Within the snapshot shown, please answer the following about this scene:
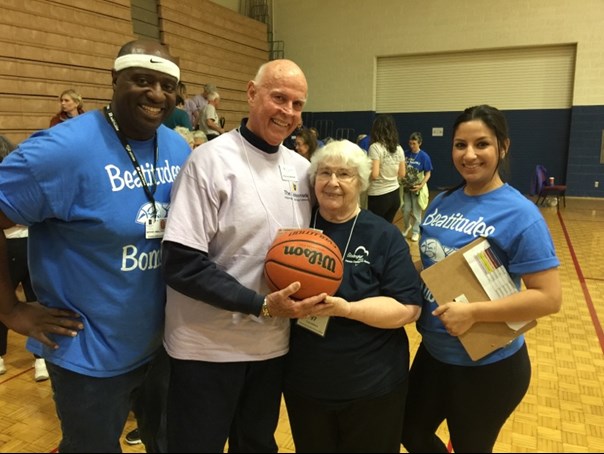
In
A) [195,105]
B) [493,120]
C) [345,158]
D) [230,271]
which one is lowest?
[230,271]

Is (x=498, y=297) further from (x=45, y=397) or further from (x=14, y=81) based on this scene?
(x=14, y=81)

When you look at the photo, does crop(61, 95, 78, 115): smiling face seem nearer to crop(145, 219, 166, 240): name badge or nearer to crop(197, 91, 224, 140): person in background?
crop(197, 91, 224, 140): person in background

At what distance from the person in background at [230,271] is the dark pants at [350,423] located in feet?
0.50

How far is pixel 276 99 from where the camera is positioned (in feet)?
5.19

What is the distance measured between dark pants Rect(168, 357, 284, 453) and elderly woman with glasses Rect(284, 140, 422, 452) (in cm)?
10

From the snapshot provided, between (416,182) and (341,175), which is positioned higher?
(341,175)

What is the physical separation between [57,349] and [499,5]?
484 inches

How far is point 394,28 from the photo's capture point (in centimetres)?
1195

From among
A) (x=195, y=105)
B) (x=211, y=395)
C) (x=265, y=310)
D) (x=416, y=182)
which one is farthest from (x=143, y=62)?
(x=195, y=105)

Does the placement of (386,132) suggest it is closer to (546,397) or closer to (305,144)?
(305,144)

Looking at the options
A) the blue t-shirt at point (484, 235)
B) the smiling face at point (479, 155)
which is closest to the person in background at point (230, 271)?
the blue t-shirt at point (484, 235)

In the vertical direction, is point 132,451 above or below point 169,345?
below

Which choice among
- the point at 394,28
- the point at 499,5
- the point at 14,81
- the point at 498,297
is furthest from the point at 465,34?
the point at 498,297

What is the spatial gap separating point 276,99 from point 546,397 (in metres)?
2.51
